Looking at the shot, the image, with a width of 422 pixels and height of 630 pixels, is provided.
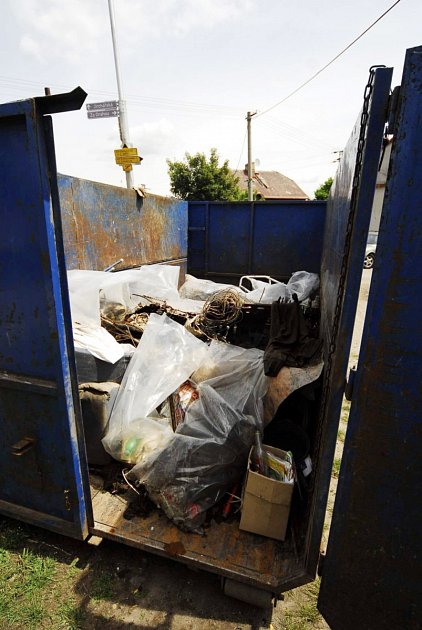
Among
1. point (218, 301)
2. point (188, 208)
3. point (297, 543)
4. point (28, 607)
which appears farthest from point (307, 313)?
point (188, 208)

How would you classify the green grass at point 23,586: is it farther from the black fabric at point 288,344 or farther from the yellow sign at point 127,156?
the yellow sign at point 127,156

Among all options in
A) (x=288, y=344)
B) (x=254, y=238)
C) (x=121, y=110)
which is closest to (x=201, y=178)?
(x=121, y=110)

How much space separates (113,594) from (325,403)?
139 centimetres

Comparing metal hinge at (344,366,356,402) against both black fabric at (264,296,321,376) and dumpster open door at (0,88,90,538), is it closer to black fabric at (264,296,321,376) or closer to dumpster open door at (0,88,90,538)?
black fabric at (264,296,321,376)

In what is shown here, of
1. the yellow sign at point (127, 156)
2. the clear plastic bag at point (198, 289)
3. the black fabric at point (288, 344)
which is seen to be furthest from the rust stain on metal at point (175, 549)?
the yellow sign at point (127, 156)

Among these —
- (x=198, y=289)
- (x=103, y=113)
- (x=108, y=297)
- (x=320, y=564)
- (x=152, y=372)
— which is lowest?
(x=320, y=564)

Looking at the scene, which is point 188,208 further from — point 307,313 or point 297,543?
point 297,543

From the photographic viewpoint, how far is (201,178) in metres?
16.0

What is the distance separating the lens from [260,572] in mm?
1531

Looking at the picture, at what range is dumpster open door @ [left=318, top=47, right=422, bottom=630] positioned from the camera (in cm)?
94

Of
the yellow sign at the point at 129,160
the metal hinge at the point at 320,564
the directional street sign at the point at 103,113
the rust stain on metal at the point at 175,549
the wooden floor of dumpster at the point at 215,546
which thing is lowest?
the wooden floor of dumpster at the point at 215,546

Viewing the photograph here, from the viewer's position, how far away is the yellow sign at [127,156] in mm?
6426

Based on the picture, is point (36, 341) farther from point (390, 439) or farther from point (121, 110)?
point (121, 110)

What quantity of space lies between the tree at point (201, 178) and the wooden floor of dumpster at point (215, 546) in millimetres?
15998
